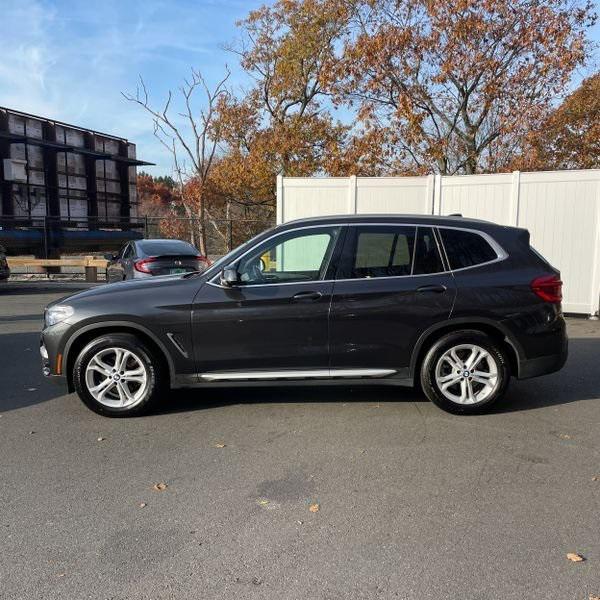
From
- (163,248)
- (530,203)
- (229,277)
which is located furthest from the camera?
(163,248)

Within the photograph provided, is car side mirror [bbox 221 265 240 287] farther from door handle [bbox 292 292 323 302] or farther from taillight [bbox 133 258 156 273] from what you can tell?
taillight [bbox 133 258 156 273]

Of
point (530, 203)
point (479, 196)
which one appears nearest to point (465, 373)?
point (530, 203)

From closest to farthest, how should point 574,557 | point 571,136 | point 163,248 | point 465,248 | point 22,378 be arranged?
1. point 574,557
2. point 465,248
3. point 22,378
4. point 163,248
5. point 571,136

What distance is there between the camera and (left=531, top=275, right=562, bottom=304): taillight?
4949 mm

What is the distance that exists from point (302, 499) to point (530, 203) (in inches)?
344

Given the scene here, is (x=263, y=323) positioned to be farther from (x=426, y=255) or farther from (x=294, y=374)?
(x=426, y=255)

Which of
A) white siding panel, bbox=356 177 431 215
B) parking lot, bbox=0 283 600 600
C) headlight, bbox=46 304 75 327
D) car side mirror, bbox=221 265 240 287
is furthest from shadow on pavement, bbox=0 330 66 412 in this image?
white siding panel, bbox=356 177 431 215

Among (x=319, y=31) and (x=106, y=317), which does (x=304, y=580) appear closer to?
(x=106, y=317)

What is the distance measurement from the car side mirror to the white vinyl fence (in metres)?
5.19

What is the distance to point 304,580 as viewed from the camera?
268cm

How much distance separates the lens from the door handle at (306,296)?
4867mm

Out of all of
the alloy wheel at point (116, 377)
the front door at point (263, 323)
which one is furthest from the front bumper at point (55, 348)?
the front door at point (263, 323)

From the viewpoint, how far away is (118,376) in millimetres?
5004

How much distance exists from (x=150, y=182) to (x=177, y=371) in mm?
68214
